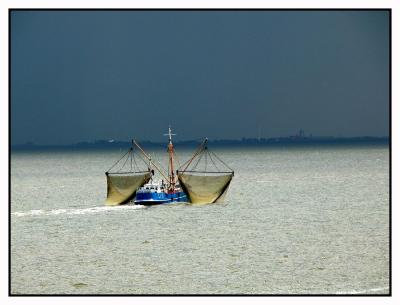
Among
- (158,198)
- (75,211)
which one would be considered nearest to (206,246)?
(158,198)

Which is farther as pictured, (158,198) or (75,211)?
(75,211)

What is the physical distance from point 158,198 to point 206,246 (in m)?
13.8

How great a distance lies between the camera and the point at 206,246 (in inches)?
1042

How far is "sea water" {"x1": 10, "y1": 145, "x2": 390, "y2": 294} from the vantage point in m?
18.8

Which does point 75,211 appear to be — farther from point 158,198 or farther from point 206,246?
point 206,246

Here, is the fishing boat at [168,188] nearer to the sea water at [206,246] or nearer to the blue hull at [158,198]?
the blue hull at [158,198]

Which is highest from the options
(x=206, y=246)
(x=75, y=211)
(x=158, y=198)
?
(x=158, y=198)

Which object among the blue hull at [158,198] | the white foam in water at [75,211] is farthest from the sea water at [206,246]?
the blue hull at [158,198]

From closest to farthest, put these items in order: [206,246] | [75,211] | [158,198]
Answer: [206,246] → [158,198] → [75,211]

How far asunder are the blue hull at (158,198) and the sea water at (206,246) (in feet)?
1.31

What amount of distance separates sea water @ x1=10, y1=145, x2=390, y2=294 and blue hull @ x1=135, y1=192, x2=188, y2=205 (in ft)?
1.31

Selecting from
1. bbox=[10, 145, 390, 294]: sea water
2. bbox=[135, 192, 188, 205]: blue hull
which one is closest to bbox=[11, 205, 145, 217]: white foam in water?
bbox=[10, 145, 390, 294]: sea water

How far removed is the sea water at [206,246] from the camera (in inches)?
739
